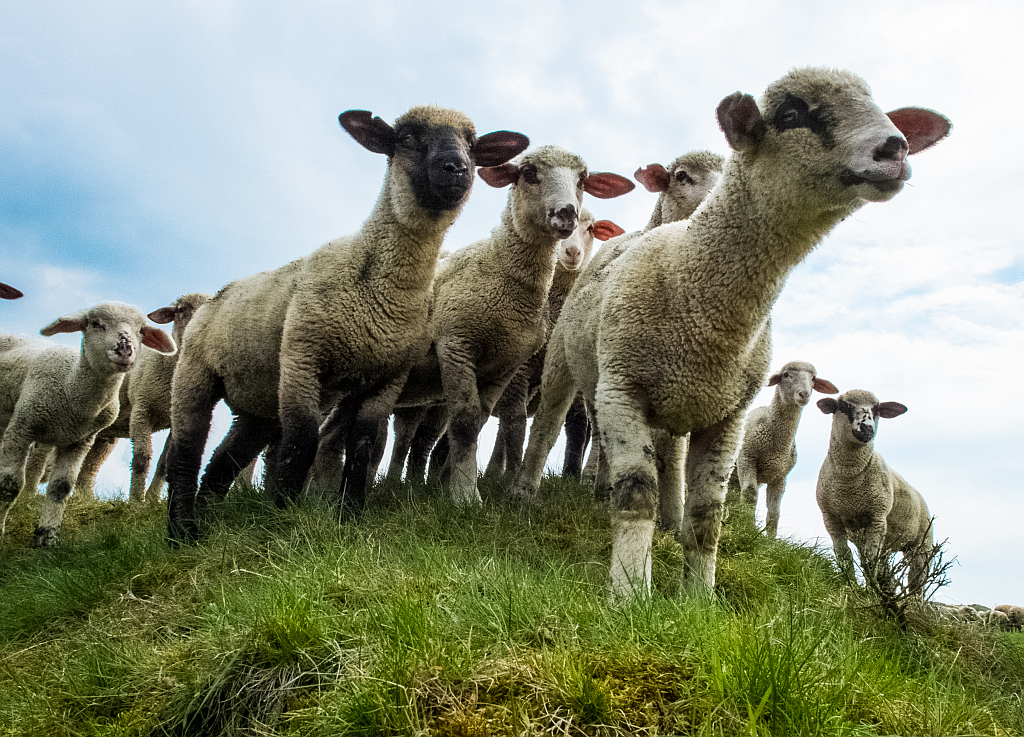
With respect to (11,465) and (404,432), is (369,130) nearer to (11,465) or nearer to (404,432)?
(404,432)

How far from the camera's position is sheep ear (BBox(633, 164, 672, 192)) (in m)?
7.20

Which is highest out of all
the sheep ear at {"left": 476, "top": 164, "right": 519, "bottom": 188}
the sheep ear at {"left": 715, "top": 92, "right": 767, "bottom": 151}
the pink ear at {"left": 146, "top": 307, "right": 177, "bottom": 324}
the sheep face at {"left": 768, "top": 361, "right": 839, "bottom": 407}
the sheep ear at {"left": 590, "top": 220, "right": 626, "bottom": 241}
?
the sheep ear at {"left": 590, "top": 220, "right": 626, "bottom": 241}

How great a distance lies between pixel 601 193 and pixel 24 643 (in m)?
5.53

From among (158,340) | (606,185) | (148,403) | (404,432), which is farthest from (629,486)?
(148,403)

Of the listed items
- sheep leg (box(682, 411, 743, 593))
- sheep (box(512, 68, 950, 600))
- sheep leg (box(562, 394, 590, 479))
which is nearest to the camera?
sheep (box(512, 68, 950, 600))

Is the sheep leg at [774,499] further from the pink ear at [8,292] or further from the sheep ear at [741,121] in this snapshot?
the pink ear at [8,292]

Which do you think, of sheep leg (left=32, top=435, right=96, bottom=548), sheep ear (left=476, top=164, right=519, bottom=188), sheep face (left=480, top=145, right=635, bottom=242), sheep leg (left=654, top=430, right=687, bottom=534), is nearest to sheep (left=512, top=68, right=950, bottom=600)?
sheep leg (left=654, top=430, right=687, bottom=534)

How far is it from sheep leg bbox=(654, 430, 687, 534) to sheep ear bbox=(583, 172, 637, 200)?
7.62ft

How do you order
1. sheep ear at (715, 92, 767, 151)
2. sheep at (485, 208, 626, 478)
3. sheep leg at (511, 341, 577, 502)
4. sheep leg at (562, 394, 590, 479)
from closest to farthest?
sheep ear at (715, 92, 767, 151), sheep leg at (511, 341, 577, 502), sheep at (485, 208, 626, 478), sheep leg at (562, 394, 590, 479)

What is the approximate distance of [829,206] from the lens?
4.11 metres

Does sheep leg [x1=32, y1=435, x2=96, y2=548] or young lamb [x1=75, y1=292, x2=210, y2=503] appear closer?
sheep leg [x1=32, y1=435, x2=96, y2=548]

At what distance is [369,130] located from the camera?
6.47 metres

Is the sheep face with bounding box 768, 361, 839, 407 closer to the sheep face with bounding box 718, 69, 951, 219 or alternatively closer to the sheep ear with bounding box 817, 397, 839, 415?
the sheep ear with bounding box 817, 397, 839, 415

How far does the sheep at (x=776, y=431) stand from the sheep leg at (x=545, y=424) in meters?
4.33
